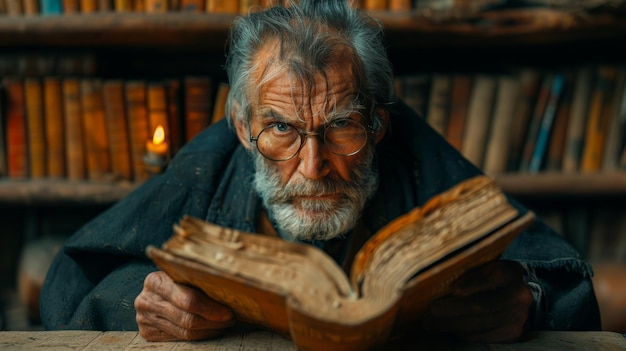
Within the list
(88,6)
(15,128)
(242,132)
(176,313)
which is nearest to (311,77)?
(242,132)

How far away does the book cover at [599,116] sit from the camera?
2.36 meters

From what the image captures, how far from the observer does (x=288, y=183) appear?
151 cm

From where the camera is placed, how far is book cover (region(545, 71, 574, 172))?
7.82ft

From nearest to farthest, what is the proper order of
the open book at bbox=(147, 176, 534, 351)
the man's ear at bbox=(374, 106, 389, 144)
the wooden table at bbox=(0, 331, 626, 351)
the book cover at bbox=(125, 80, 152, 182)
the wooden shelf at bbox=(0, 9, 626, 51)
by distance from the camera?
1. the open book at bbox=(147, 176, 534, 351)
2. the wooden table at bbox=(0, 331, 626, 351)
3. the man's ear at bbox=(374, 106, 389, 144)
4. the wooden shelf at bbox=(0, 9, 626, 51)
5. the book cover at bbox=(125, 80, 152, 182)

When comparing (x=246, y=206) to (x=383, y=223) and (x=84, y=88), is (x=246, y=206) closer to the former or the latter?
(x=383, y=223)

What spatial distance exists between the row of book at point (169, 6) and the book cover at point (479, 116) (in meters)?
0.27

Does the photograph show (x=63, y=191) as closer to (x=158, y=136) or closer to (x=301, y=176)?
(x=158, y=136)

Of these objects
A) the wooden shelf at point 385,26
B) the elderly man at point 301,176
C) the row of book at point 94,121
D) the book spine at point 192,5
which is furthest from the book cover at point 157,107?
the elderly man at point 301,176

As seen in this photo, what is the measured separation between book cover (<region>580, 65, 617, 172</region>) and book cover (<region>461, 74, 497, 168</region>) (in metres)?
0.35

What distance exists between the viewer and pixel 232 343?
3.63 feet

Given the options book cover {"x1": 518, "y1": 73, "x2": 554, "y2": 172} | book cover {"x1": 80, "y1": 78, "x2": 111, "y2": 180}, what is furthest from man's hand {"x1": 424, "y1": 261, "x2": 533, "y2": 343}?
book cover {"x1": 80, "y1": 78, "x2": 111, "y2": 180}

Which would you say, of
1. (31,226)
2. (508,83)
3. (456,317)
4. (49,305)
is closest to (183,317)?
(456,317)

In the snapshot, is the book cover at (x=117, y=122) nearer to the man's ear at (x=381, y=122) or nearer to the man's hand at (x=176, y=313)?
the man's ear at (x=381, y=122)

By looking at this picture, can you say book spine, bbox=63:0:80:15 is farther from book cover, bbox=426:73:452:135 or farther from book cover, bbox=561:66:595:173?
book cover, bbox=561:66:595:173
